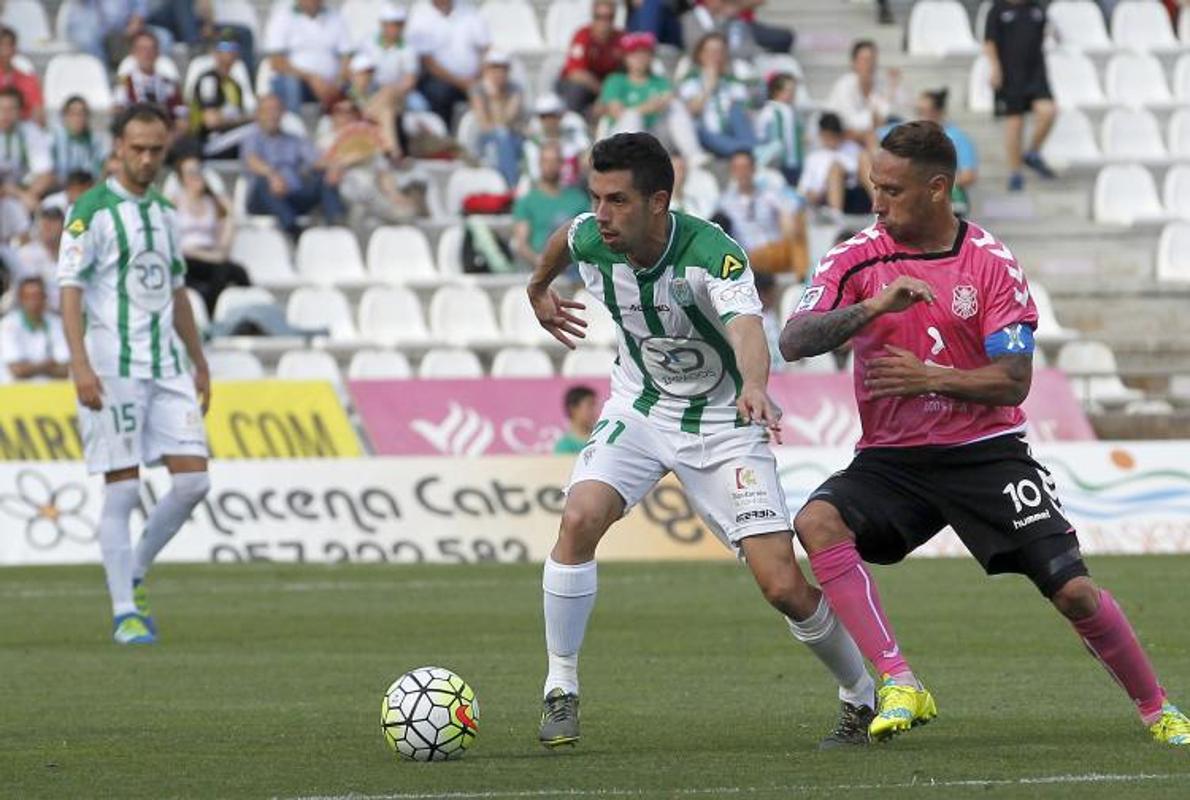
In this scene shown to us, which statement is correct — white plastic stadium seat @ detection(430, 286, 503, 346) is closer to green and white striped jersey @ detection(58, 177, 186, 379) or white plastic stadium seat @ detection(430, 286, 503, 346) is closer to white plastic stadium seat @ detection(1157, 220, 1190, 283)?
white plastic stadium seat @ detection(1157, 220, 1190, 283)

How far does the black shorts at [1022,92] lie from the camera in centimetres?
2594

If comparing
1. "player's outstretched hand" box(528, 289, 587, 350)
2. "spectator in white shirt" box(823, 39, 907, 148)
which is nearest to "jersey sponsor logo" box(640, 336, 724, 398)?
"player's outstretched hand" box(528, 289, 587, 350)

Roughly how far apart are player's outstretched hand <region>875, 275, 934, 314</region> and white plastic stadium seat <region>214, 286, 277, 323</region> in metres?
14.8

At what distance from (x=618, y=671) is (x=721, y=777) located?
383 cm

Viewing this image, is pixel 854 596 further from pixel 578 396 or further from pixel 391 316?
pixel 391 316

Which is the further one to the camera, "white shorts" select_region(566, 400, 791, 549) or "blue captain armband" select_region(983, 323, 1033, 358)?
"white shorts" select_region(566, 400, 791, 549)

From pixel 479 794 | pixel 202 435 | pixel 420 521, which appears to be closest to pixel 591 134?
pixel 420 521

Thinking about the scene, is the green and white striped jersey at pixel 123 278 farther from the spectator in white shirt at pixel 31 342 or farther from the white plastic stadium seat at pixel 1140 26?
the white plastic stadium seat at pixel 1140 26

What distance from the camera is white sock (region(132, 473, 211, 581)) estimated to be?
41.8 ft

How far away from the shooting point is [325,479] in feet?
61.9

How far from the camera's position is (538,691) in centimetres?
1020

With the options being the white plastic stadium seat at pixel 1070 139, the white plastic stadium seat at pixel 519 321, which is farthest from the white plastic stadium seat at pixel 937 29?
the white plastic stadium seat at pixel 519 321

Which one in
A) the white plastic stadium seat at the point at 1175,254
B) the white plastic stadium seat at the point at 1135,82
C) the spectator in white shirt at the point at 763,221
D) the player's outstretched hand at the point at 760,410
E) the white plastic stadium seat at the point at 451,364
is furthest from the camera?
the white plastic stadium seat at the point at 1135,82

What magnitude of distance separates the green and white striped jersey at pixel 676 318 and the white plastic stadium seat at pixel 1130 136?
63.4 ft
